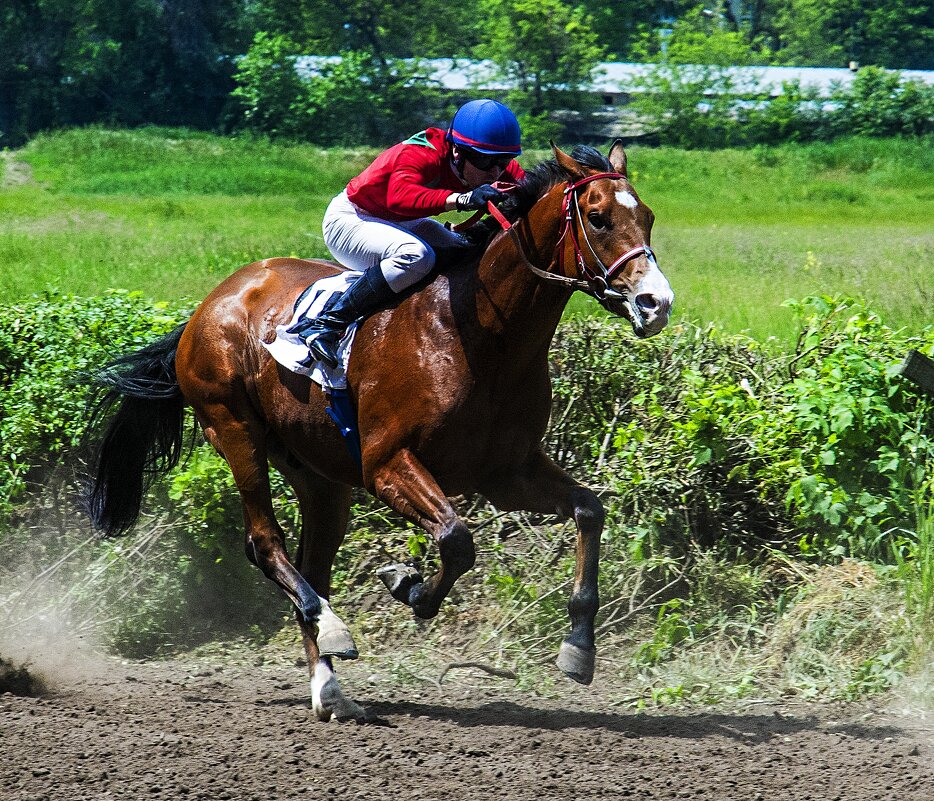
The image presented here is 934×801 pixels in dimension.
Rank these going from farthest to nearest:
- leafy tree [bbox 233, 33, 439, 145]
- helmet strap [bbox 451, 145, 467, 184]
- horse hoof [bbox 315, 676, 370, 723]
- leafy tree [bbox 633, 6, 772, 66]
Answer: leafy tree [bbox 633, 6, 772, 66], leafy tree [bbox 233, 33, 439, 145], horse hoof [bbox 315, 676, 370, 723], helmet strap [bbox 451, 145, 467, 184]

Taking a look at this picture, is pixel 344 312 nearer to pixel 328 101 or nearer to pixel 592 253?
pixel 592 253

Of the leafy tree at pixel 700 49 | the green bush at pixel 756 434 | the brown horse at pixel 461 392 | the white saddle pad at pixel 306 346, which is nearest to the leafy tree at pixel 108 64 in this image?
the leafy tree at pixel 700 49

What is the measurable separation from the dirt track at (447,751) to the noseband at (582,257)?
1.68m

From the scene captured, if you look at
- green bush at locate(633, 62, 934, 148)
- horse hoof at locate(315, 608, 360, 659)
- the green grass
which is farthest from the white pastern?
green bush at locate(633, 62, 934, 148)

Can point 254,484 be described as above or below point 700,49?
above

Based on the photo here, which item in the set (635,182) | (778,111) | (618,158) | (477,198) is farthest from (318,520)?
(778,111)

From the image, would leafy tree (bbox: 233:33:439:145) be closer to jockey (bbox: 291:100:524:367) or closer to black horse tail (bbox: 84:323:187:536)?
black horse tail (bbox: 84:323:187:536)

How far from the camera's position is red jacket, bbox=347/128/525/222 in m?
5.09

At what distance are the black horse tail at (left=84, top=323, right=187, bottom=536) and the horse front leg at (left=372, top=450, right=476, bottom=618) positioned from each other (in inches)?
78.5

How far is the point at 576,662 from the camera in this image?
4.90m

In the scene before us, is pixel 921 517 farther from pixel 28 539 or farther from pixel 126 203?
pixel 126 203

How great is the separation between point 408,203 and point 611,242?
38.0 inches

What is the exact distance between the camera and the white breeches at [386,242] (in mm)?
5316

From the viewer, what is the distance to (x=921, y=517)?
6055 mm
